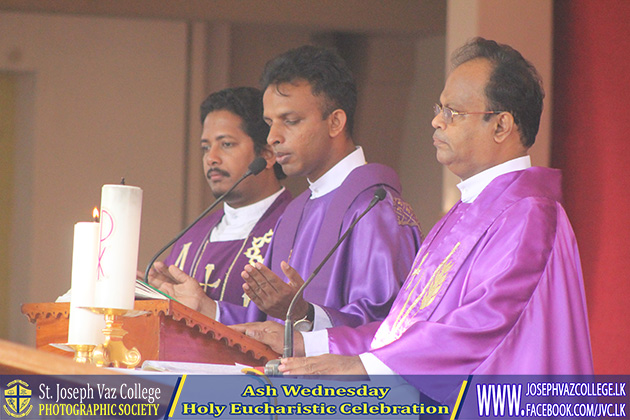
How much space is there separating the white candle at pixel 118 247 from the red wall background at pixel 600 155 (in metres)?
2.85

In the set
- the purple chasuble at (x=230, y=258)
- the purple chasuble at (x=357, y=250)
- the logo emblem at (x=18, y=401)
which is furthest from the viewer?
the purple chasuble at (x=230, y=258)

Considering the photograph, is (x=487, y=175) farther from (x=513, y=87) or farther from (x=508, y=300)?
(x=508, y=300)

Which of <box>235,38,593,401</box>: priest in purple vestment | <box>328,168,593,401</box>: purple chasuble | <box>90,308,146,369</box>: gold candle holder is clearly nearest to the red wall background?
<box>235,38,593,401</box>: priest in purple vestment

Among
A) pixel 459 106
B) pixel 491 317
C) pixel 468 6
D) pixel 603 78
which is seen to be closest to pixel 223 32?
pixel 468 6

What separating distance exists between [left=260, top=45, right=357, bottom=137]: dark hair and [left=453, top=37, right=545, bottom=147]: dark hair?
107 cm

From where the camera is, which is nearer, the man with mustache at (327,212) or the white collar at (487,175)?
the white collar at (487,175)

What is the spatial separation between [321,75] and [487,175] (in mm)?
1265

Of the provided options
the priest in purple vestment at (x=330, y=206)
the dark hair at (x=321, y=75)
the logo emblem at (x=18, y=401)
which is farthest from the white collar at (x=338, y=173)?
the logo emblem at (x=18, y=401)

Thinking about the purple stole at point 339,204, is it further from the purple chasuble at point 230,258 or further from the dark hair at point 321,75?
the purple chasuble at point 230,258

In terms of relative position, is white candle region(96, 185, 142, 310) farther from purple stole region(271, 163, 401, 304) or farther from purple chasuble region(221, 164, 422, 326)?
purple stole region(271, 163, 401, 304)

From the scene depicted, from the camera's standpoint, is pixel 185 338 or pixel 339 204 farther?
pixel 339 204

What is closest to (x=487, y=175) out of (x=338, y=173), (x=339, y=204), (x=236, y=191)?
(x=339, y=204)

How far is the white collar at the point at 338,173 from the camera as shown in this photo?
3721 mm

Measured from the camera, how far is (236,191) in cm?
451
